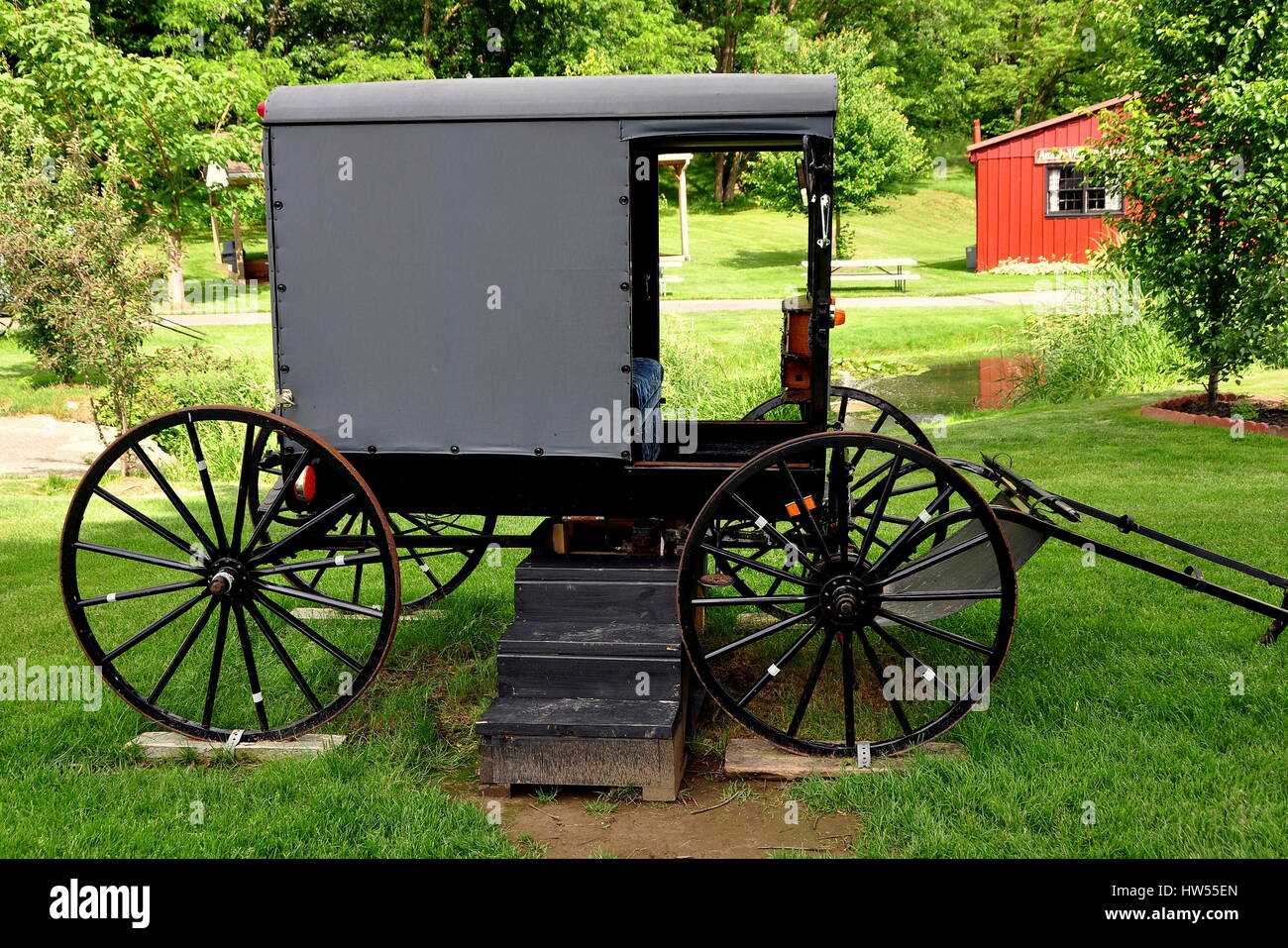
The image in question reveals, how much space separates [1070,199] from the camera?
28.7 meters

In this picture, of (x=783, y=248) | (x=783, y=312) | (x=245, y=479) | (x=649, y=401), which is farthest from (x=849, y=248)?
(x=245, y=479)

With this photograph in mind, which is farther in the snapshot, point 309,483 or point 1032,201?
point 1032,201

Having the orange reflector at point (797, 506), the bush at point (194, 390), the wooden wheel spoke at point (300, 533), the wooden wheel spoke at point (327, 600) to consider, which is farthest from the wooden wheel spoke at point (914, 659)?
the bush at point (194, 390)

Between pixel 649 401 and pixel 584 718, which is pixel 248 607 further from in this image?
pixel 649 401

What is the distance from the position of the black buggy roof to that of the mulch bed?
26.4 feet

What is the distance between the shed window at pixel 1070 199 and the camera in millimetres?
28328

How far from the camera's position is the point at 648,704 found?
4.65 metres

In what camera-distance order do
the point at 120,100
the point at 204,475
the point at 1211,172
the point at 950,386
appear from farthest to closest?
1. the point at 120,100
2. the point at 950,386
3. the point at 1211,172
4. the point at 204,475

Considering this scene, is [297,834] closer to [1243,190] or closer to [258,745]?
[258,745]

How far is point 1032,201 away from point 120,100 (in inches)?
803

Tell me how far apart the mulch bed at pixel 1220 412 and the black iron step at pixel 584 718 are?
830 centimetres

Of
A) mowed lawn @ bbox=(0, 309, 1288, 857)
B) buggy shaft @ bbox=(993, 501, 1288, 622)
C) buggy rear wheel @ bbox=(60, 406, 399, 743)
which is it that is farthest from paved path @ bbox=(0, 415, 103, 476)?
buggy shaft @ bbox=(993, 501, 1288, 622)

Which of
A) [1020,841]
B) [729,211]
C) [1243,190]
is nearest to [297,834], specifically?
[1020,841]

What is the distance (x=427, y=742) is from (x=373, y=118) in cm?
254
